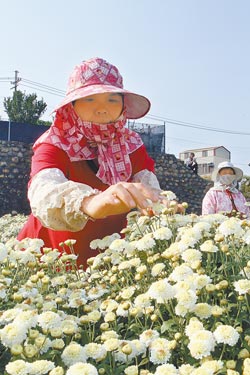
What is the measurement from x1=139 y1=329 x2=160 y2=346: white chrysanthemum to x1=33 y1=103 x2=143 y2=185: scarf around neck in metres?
0.91

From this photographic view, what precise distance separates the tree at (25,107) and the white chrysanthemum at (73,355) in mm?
28890

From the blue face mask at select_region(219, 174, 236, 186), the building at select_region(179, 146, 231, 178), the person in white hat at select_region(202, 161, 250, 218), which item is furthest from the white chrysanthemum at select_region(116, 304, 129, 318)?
the building at select_region(179, 146, 231, 178)

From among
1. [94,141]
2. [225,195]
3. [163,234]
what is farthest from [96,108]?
[225,195]

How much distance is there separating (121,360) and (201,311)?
17 cm

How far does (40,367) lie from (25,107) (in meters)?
29.8

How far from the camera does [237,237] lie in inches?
49.7

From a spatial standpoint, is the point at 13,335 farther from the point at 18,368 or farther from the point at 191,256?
the point at 191,256

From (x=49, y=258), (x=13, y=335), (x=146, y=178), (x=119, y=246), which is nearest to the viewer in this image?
(x=13, y=335)

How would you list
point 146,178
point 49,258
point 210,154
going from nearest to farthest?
point 49,258
point 146,178
point 210,154

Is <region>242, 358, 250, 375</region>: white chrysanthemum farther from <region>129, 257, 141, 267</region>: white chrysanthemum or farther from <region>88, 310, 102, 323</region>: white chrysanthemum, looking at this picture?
<region>129, 257, 141, 267</region>: white chrysanthemum

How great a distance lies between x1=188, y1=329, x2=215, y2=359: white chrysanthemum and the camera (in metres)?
0.84

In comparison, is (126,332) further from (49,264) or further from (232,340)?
(49,264)

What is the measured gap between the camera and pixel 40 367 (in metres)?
0.83

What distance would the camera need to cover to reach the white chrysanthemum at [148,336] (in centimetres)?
93
